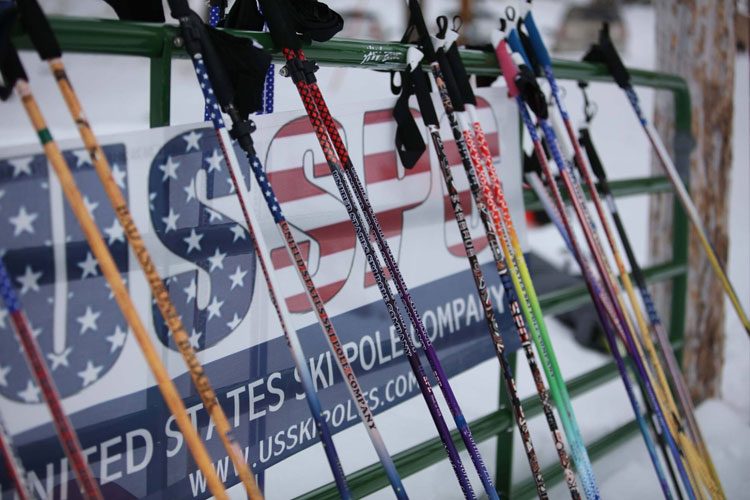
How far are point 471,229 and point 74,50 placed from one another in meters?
1.08

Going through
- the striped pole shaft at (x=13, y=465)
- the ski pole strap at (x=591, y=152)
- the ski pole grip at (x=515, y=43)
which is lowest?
the striped pole shaft at (x=13, y=465)

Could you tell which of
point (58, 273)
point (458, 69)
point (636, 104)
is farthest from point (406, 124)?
point (636, 104)

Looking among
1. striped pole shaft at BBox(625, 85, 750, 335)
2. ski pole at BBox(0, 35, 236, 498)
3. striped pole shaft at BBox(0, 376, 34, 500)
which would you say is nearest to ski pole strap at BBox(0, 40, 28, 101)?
ski pole at BBox(0, 35, 236, 498)

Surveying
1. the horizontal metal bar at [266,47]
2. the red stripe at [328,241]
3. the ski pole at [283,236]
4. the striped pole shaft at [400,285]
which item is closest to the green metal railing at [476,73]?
the horizontal metal bar at [266,47]

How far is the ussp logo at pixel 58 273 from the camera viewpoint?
0.91 meters

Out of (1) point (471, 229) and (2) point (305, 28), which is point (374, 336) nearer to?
(1) point (471, 229)

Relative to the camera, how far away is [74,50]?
0.91 metres

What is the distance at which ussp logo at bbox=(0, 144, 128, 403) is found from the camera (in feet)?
2.98

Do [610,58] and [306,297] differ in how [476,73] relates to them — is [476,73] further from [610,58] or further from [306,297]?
[306,297]

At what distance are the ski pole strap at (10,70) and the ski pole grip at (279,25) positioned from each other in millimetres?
449

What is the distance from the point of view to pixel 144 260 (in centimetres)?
91

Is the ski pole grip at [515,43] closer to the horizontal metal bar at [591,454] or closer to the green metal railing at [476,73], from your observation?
the green metal railing at [476,73]

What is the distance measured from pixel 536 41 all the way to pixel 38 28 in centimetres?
131

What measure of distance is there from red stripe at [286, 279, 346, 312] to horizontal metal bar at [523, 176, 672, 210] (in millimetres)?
749
